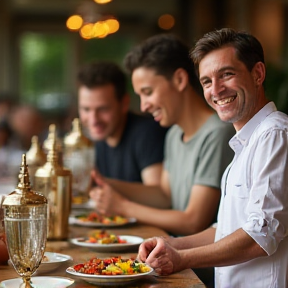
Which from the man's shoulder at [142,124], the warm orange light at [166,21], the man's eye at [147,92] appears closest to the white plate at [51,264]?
the man's eye at [147,92]

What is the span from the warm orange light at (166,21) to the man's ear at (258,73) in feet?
35.6

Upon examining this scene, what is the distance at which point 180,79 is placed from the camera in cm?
343

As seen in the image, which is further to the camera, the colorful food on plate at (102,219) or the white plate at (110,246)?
the colorful food on plate at (102,219)

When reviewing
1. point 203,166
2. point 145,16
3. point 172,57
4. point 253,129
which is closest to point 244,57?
point 253,129

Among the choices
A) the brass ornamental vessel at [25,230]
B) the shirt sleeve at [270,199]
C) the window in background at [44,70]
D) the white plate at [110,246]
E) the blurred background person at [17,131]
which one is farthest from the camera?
the window in background at [44,70]

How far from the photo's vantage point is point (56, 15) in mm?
13273

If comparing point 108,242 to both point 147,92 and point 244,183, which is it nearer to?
point 244,183

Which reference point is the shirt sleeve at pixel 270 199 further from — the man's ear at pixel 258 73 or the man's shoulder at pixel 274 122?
the man's ear at pixel 258 73

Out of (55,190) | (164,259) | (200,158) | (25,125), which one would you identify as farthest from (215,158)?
(25,125)

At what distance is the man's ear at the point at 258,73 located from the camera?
2256 mm

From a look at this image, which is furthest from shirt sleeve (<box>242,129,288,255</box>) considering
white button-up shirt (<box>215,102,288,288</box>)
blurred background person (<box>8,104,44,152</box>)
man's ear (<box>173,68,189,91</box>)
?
blurred background person (<box>8,104,44,152</box>)

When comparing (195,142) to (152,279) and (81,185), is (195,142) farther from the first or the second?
(152,279)

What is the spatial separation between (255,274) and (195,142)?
1.24 m

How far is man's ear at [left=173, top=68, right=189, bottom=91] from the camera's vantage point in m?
3.41
